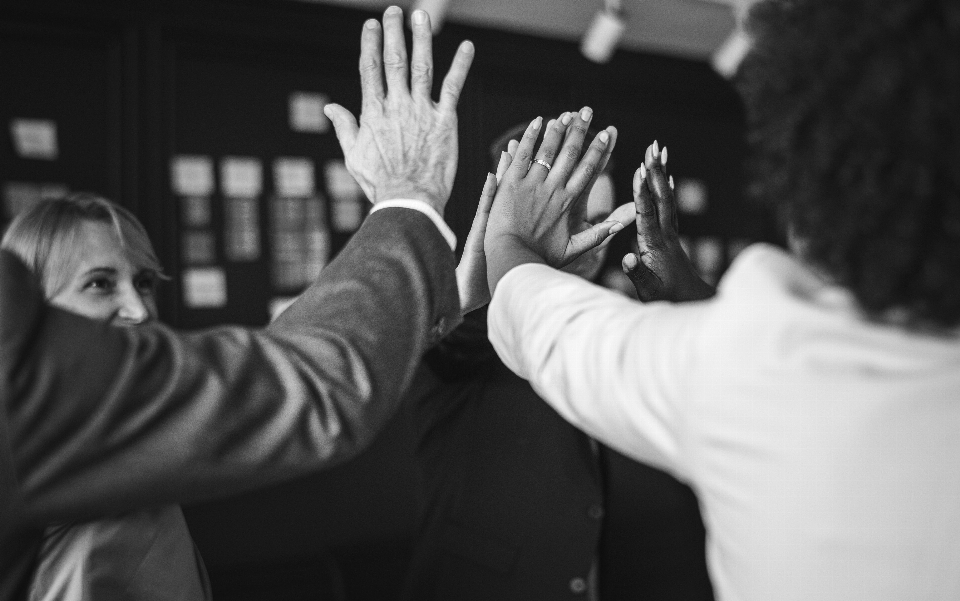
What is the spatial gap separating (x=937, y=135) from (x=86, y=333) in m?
0.63

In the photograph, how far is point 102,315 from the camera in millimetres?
1140

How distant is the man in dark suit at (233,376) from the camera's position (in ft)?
1.59

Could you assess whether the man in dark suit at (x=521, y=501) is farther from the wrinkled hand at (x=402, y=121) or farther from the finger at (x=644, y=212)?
the wrinkled hand at (x=402, y=121)

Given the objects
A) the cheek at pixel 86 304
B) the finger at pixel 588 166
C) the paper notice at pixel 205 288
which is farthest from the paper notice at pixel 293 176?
the finger at pixel 588 166

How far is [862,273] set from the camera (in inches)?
19.1

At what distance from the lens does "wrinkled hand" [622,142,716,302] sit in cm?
94

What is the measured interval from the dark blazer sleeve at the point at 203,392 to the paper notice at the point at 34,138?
90.5 inches

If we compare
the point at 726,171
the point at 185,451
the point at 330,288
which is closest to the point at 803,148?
the point at 330,288

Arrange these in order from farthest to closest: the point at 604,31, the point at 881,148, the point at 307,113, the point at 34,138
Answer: the point at 604,31 → the point at 307,113 → the point at 34,138 → the point at 881,148

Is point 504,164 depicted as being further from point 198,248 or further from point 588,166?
point 198,248

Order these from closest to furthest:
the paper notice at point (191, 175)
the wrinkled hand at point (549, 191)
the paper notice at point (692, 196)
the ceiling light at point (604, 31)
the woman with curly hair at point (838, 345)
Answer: the woman with curly hair at point (838, 345) → the wrinkled hand at point (549, 191) → the paper notice at point (191, 175) → the ceiling light at point (604, 31) → the paper notice at point (692, 196)

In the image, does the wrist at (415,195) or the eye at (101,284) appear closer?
the wrist at (415,195)

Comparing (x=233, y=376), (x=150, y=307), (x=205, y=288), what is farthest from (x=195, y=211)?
(x=233, y=376)

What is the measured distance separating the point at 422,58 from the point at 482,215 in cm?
23
